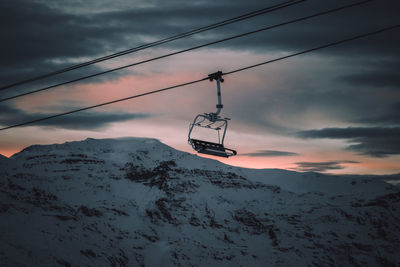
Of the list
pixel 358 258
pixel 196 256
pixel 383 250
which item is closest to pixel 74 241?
pixel 196 256

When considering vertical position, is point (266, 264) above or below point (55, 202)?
below

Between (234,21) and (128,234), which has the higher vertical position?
(234,21)

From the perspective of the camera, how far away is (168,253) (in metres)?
172

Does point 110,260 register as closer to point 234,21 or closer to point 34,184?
point 34,184

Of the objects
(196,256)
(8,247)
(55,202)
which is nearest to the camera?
(8,247)

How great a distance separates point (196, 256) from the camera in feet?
575

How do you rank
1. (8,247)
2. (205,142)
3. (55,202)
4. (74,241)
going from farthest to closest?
1. (55,202)
2. (74,241)
3. (8,247)
4. (205,142)

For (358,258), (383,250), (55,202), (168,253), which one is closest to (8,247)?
(55,202)

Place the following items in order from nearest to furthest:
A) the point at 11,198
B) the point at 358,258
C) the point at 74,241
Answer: the point at 74,241, the point at 11,198, the point at 358,258

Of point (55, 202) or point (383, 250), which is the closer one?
point (55, 202)

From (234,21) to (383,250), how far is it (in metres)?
215

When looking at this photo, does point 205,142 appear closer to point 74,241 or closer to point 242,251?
point 74,241

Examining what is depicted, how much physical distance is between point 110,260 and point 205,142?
131 m

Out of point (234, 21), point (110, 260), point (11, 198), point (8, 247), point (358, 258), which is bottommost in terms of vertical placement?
point (358, 258)
